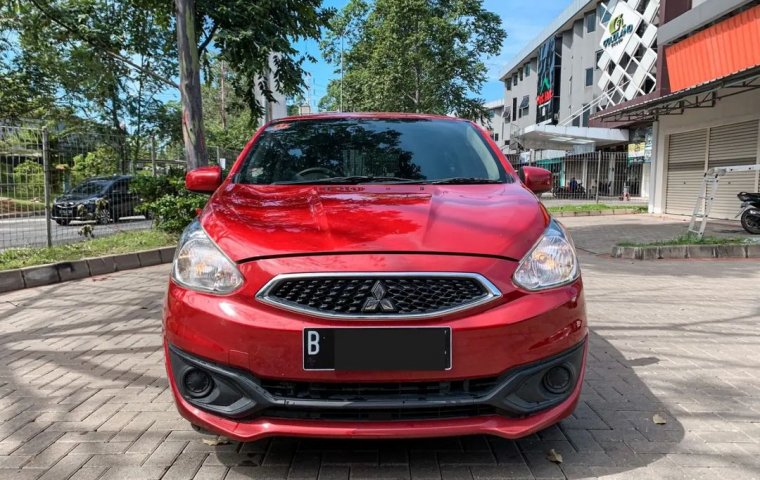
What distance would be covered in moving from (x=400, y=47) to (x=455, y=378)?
22.0 metres

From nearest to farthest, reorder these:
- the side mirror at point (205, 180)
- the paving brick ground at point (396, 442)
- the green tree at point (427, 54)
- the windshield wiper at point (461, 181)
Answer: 1. the paving brick ground at point (396, 442)
2. the windshield wiper at point (461, 181)
3. the side mirror at point (205, 180)
4. the green tree at point (427, 54)

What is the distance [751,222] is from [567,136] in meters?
16.6

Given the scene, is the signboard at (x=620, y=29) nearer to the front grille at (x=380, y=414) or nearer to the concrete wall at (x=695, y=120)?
the concrete wall at (x=695, y=120)

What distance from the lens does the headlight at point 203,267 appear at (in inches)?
82.4

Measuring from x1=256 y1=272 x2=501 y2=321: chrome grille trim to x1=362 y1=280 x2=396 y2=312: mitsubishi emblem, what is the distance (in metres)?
0.02

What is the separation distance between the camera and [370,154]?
324 cm

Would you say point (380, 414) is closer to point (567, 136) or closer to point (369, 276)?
point (369, 276)

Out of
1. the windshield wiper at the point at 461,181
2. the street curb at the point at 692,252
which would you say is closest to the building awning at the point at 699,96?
the street curb at the point at 692,252

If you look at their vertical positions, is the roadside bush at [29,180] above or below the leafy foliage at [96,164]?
below

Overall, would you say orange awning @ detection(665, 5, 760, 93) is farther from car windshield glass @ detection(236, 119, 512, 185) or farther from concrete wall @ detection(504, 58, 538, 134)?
concrete wall @ detection(504, 58, 538, 134)

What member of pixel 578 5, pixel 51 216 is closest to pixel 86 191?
pixel 51 216

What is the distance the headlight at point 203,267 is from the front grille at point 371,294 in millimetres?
186

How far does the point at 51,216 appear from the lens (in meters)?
7.91

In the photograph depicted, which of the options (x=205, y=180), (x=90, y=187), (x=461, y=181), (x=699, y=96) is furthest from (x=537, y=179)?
(x=699, y=96)
